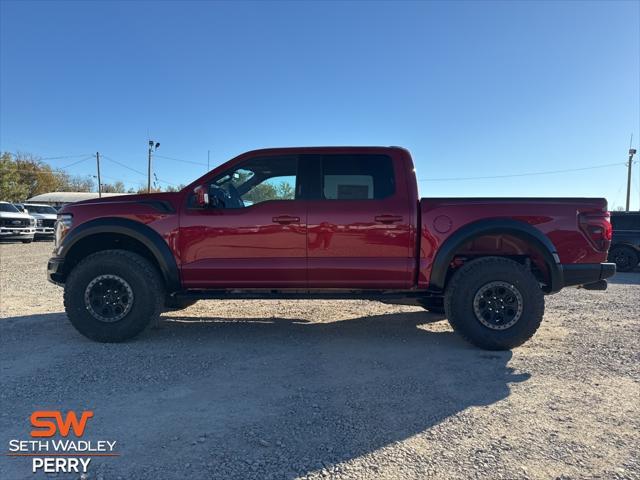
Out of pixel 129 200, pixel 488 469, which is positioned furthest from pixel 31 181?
pixel 488 469

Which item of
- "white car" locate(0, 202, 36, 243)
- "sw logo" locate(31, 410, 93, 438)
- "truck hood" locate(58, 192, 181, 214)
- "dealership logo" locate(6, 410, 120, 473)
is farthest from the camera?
"white car" locate(0, 202, 36, 243)

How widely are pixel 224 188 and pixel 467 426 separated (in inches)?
127

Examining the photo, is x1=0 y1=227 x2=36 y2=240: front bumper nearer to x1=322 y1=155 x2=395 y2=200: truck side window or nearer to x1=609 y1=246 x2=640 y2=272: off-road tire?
x1=322 y1=155 x2=395 y2=200: truck side window

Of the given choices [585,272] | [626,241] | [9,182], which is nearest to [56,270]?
[585,272]

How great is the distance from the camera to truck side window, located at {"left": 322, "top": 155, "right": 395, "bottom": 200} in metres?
4.23

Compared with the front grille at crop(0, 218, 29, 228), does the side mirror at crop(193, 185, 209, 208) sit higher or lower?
higher

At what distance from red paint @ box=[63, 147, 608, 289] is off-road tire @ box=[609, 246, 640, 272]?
8602 millimetres

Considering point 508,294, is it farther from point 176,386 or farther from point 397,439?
point 176,386

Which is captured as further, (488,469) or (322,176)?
(322,176)

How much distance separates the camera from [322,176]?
4.32m

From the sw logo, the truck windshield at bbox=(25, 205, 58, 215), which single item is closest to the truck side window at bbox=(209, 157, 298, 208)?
the sw logo

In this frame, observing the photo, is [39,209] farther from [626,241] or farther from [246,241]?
[626,241]

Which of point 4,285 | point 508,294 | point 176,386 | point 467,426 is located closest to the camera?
point 467,426

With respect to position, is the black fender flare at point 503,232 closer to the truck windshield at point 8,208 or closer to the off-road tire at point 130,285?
the off-road tire at point 130,285
